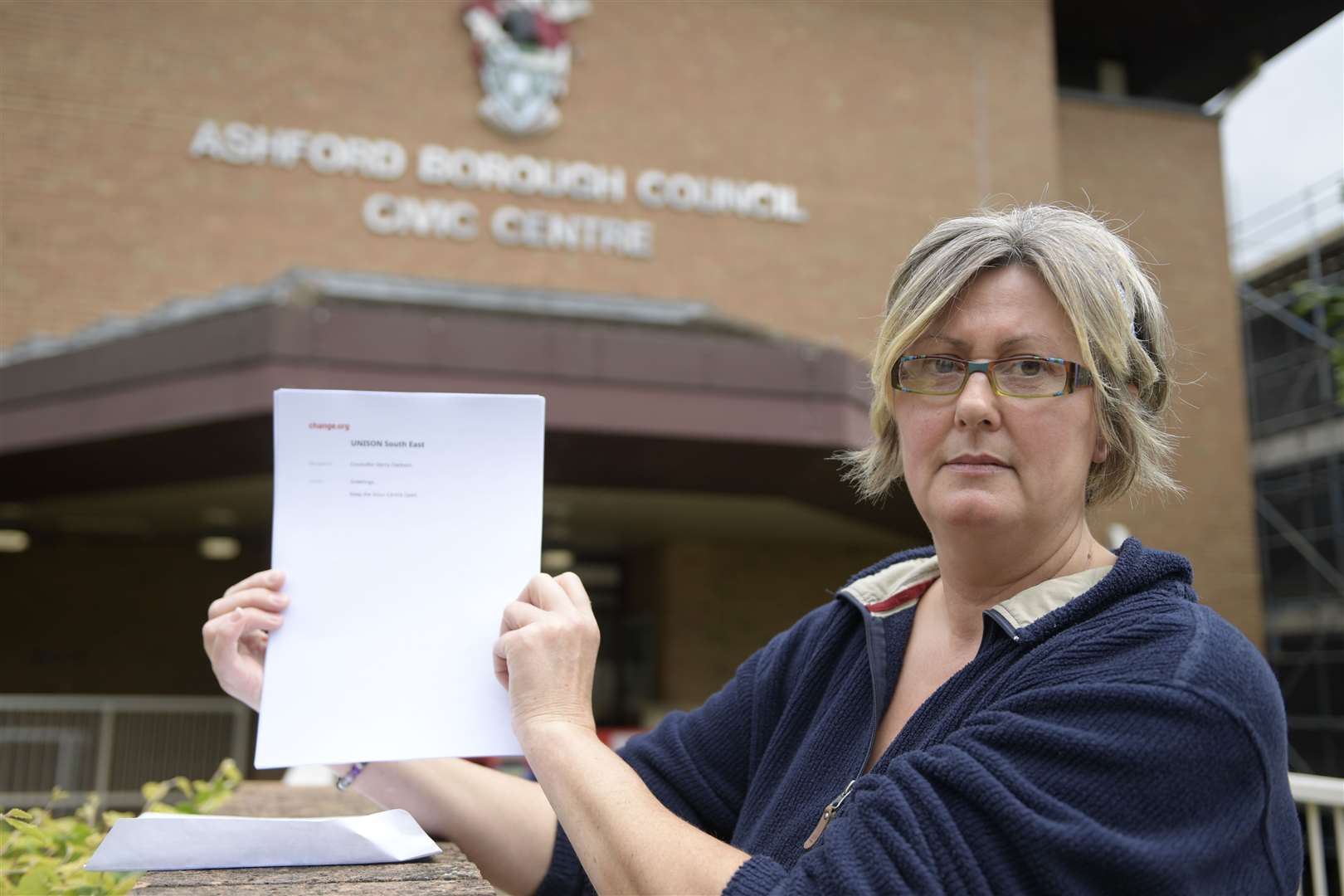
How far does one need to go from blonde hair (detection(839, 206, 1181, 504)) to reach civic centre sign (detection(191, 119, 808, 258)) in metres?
11.0

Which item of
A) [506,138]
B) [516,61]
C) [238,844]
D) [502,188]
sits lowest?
[238,844]

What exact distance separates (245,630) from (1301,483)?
64.0 ft

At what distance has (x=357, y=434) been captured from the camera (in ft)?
5.51

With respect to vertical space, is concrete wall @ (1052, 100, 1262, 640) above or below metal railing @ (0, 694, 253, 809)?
above

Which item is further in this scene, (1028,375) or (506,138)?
(506,138)

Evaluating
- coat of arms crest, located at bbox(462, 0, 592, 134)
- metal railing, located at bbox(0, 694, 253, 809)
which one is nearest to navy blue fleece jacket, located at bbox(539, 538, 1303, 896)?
metal railing, located at bbox(0, 694, 253, 809)

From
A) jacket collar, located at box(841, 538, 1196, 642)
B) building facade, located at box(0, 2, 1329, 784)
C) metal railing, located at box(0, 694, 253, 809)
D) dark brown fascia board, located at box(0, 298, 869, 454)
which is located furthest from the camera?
metal railing, located at box(0, 694, 253, 809)

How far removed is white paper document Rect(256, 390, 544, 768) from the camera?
5.41 ft

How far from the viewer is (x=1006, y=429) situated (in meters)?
1.59

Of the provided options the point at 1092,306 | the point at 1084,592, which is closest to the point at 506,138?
the point at 1092,306

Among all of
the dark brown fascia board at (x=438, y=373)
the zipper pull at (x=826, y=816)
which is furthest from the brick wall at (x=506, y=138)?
the zipper pull at (x=826, y=816)

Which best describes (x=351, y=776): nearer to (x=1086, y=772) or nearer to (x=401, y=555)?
(x=401, y=555)

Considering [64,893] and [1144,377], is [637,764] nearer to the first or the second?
[64,893]

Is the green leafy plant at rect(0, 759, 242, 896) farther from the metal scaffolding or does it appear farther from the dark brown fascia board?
the metal scaffolding
